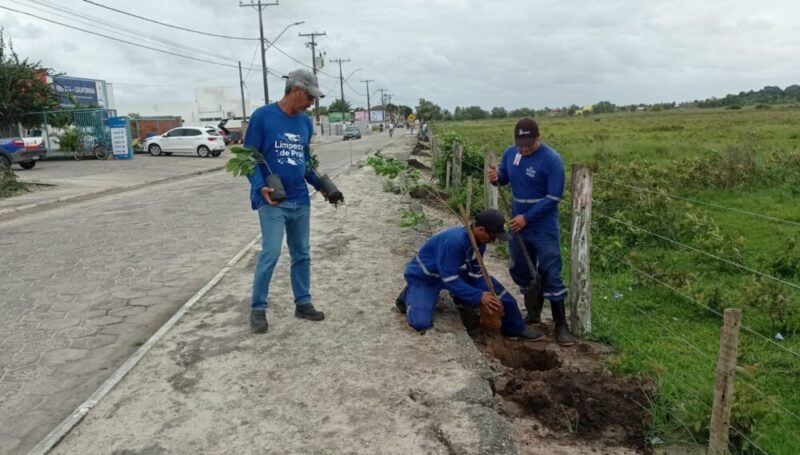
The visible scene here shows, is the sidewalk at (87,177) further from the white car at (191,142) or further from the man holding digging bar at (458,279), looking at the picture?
the man holding digging bar at (458,279)

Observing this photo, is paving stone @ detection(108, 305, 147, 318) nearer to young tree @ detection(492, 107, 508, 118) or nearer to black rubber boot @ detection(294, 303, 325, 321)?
black rubber boot @ detection(294, 303, 325, 321)

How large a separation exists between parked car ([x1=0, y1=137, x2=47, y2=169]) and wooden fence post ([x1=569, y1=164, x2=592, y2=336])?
2055 centimetres

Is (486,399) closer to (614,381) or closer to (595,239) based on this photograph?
(614,381)

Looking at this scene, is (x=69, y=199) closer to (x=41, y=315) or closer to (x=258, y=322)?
(x=41, y=315)

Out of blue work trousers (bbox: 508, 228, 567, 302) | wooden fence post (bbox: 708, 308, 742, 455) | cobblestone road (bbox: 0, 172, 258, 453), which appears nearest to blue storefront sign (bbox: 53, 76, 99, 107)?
cobblestone road (bbox: 0, 172, 258, 453)

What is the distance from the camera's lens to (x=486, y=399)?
12.3 feet

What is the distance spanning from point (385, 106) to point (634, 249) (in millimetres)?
127649

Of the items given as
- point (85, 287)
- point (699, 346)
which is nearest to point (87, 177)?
point (85, 287)

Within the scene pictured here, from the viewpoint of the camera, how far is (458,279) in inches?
190

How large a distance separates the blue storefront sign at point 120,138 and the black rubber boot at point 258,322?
81.4ft

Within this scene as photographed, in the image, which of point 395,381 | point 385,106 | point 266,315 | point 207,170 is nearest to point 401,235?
point 266,315

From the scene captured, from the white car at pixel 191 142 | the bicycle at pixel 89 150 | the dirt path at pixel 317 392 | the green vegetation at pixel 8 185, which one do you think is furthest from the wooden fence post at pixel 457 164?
the bicycle at pixel 89 150

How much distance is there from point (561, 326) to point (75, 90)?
1306 inches

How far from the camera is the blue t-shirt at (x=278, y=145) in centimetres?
460
